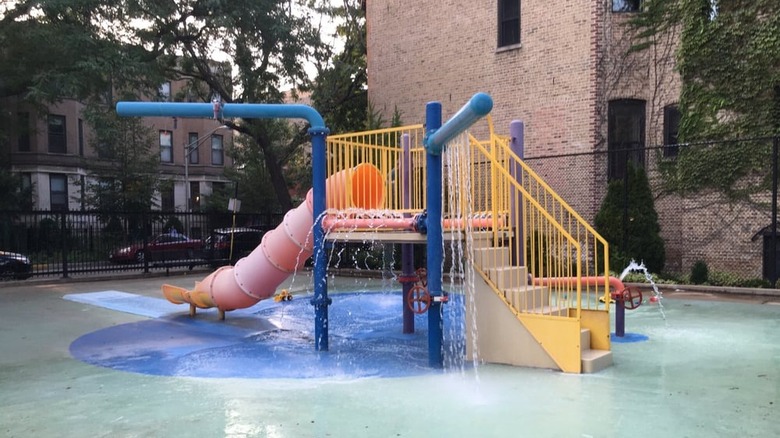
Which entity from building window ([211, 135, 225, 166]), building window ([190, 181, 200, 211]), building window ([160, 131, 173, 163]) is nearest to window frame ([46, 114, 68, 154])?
building window ([160, 131, 173, 163])

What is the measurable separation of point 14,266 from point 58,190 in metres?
17.1

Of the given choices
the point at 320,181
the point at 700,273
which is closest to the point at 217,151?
the point at 700,273

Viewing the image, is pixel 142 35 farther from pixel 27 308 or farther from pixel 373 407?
pixel 373 407

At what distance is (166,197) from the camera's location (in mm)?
35656

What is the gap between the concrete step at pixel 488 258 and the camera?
667 centimetres

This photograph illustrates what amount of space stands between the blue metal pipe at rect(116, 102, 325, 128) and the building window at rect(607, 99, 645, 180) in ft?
34.3

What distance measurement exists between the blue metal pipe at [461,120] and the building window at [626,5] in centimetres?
1159

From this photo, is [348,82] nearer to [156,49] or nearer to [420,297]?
[156,49]

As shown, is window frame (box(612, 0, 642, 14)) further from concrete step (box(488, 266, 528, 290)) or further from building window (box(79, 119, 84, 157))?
building window (box(79, 119, 84, 157))

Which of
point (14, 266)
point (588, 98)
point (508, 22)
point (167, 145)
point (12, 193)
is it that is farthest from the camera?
point (167, 145)

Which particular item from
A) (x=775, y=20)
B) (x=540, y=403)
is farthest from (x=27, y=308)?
(x=775, y=20)

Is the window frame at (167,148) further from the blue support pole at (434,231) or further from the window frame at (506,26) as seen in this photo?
the blue support pole at (434,231)

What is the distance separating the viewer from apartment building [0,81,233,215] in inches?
1112

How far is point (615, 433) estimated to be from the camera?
4387 millimetres
